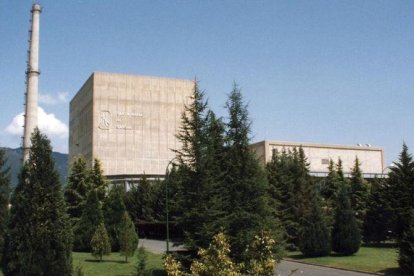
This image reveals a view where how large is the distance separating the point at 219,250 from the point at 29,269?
730cm

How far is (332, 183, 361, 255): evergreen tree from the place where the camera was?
3700 centimetres

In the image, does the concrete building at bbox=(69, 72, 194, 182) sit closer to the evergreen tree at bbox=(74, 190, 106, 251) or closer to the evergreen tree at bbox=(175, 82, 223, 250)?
the evergreen tree at bbox=(74, 190, 106, 251)

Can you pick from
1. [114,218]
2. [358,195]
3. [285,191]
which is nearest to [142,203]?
[285,191]

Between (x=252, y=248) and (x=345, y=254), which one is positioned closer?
(x=252, y=248)

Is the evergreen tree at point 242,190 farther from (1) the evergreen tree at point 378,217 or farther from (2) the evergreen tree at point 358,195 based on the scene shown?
(2) the evergreen tree at point 358,195

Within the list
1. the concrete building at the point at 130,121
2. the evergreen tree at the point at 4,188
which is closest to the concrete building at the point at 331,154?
the concrete building at the point at 130,121

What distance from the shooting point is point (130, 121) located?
10962 cm

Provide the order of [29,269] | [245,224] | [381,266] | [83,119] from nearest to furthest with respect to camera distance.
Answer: [29,269], [245,224], [381,266], [83,119]

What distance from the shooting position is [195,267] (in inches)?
457

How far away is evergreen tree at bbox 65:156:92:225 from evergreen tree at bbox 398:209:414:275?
102 feet

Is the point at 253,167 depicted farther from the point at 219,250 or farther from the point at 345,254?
the point at 219,250

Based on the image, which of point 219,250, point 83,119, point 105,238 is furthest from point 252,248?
point 83,119

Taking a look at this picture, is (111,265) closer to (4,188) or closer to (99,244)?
(99,244)

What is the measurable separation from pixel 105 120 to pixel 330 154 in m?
49.7
